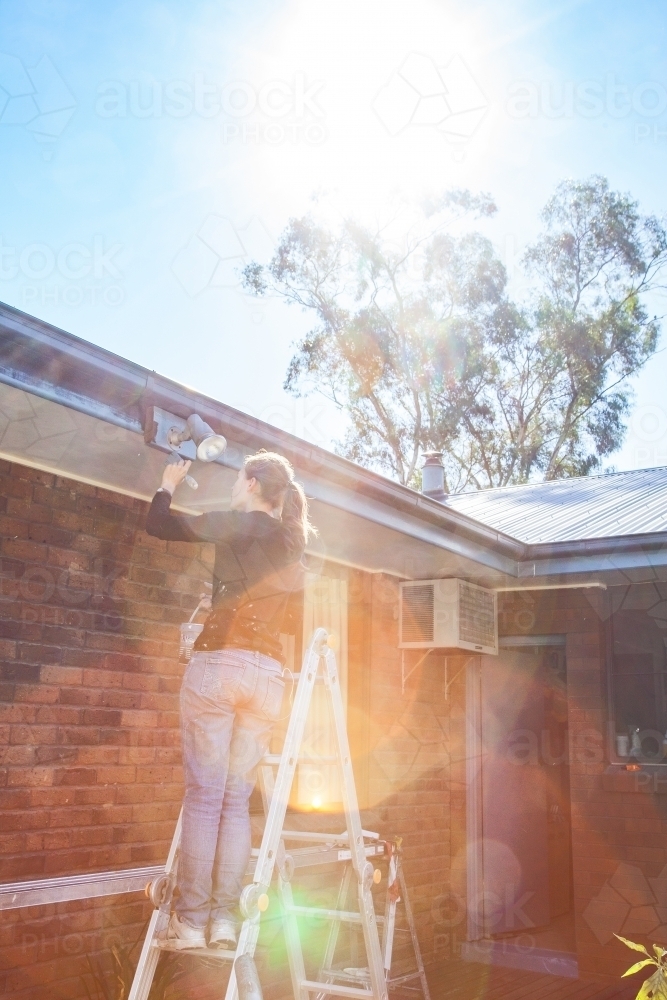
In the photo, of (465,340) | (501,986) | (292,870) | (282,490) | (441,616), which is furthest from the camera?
(465,340)

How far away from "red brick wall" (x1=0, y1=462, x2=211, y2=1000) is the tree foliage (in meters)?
12.6

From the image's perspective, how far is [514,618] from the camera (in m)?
6.45

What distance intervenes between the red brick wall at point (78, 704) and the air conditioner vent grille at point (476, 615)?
2.25 m

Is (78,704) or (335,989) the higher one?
(78,704)

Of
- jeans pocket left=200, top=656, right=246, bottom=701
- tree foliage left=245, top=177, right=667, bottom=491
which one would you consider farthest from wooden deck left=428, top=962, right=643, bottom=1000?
tree foliage left=245, top=177, right=667, bottom=491

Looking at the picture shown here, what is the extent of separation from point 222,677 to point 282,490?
0.64 meters

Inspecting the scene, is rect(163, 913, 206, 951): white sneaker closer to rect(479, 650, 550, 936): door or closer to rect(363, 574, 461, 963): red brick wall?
rect(363, 574, 461, 963): red brick wall

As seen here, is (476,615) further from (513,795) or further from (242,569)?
(242,569)

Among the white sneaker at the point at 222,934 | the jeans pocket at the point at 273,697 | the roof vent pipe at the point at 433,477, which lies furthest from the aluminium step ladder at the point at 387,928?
the roof vent pipe at the point at 433,477

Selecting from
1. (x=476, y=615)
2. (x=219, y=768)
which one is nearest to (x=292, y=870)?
(x=219, y=768)

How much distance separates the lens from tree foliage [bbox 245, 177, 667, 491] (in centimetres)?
1653

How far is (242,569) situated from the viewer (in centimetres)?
276

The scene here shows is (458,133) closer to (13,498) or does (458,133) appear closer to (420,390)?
(13,498)

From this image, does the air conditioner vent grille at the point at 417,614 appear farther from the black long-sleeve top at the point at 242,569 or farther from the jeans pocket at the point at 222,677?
the jeans pocket at the point at 222,677
